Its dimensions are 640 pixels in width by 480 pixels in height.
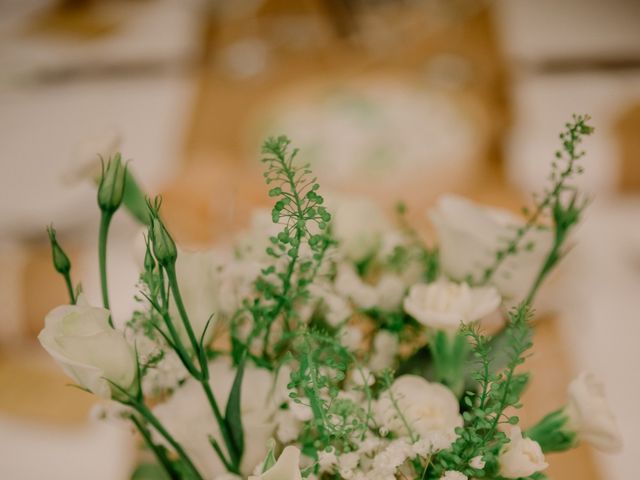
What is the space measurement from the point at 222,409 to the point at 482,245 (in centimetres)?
20

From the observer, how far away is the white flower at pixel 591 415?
1.33 feet

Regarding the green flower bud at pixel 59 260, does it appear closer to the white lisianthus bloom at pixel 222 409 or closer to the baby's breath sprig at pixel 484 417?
the white lisianthus bloom at pixel 222 409

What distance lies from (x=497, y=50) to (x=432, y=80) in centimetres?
23

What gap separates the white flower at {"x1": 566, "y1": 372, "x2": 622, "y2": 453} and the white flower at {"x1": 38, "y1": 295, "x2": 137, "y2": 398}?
0.26 metres

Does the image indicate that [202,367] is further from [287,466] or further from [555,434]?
[555,434]

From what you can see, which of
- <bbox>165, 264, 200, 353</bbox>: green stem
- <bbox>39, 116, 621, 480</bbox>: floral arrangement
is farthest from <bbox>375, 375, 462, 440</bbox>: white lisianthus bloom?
<bbox>165, 264, 200, 353</bbox>: green stem

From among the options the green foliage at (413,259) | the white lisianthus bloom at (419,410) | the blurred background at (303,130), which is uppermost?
the blurred background at (303,130)

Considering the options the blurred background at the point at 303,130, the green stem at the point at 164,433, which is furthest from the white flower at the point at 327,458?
the blurred background at the point at 303,130

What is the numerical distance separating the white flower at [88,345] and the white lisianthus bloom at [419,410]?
142 mm

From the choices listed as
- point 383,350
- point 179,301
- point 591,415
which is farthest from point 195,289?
point 591,415

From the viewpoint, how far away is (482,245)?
0.46 metres

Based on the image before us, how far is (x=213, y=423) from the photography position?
42cm

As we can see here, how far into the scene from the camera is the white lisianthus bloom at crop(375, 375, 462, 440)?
0.37 m

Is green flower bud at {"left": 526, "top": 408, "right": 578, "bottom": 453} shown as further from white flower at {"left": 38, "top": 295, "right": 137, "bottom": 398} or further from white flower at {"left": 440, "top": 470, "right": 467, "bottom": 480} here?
white flower at {"left": 38, "top": 295, "right": 137, "bottom": 398}
